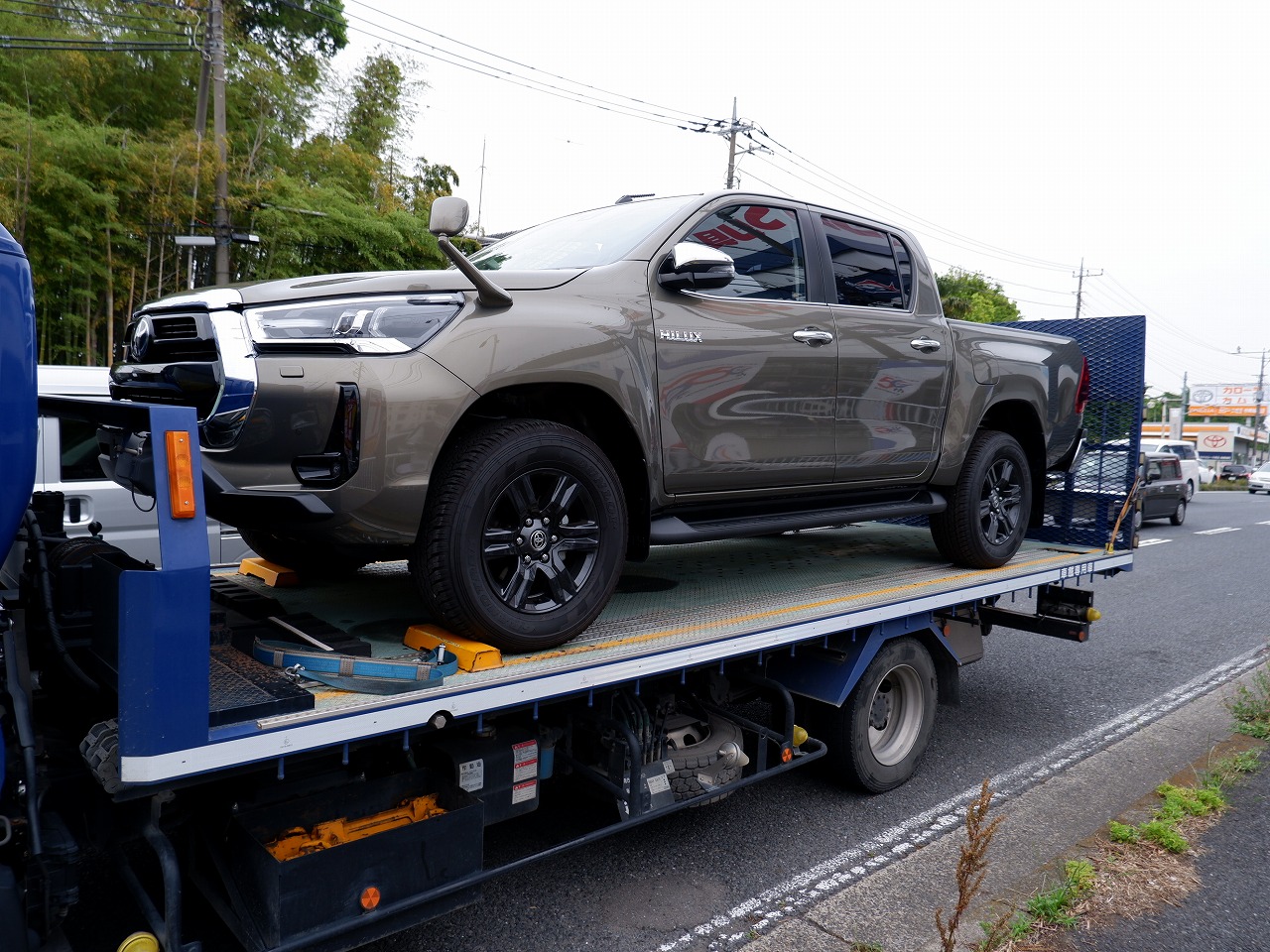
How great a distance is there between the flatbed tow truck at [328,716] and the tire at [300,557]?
0.06 m

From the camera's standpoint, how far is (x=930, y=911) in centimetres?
360

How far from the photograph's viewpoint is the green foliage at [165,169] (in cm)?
1217

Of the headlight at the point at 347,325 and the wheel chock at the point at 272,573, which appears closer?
the headlight at the point at 347,325

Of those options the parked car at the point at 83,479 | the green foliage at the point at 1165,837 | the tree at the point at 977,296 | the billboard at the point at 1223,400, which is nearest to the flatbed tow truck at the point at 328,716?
the green foliage at the point at 1165,837

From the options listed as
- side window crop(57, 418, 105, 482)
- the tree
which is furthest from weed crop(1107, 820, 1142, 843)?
the tree

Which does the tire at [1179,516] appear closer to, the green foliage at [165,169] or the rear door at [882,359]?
the green foliage at [165,169]

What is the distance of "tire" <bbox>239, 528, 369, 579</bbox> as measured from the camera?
167 inches

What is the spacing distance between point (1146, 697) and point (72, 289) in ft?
43.0

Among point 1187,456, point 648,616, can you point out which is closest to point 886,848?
point 648,616

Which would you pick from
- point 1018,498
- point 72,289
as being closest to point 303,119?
point 72,289

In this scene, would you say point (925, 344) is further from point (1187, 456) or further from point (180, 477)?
point (1187, 456)

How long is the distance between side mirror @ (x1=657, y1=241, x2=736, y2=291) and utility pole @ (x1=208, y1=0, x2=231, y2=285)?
10873 millimetres

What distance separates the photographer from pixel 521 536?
128 inches

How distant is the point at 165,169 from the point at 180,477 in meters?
12.9
